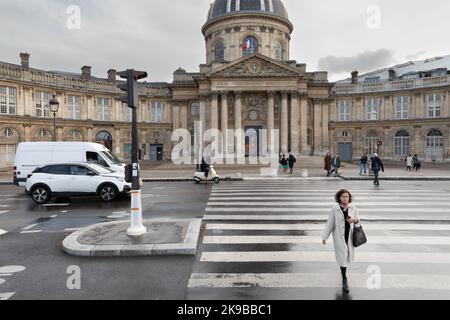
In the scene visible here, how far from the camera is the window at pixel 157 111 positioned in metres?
47.3

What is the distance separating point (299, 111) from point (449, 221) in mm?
34665

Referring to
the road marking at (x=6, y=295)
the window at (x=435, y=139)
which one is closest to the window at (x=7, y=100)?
the road marking at (x=6, y=295)

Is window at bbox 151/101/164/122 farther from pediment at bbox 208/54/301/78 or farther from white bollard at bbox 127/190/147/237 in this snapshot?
white bollard at bbox 127/190/147/237

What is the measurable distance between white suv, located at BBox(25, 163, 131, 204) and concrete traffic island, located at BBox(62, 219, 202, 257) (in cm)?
483

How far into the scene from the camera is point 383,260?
6023 mm

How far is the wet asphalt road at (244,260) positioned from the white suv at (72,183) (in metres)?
1.76

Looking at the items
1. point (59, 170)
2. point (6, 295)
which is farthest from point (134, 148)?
point (59, 170)

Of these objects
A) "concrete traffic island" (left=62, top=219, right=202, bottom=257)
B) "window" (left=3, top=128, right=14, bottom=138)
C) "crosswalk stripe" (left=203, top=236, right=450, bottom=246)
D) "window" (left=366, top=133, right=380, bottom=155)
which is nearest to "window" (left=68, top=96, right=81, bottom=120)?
"window" (left=3, top=128, right=14, bottom=138)

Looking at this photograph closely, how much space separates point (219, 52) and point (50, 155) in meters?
36.3

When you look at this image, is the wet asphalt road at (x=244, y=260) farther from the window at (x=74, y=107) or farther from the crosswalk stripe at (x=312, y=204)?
the window at (x=74, y=107)

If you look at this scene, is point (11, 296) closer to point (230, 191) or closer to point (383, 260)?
point (383, 260)

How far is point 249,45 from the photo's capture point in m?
46.8

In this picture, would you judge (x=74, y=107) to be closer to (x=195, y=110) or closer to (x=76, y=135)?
(x=76, y=135)
